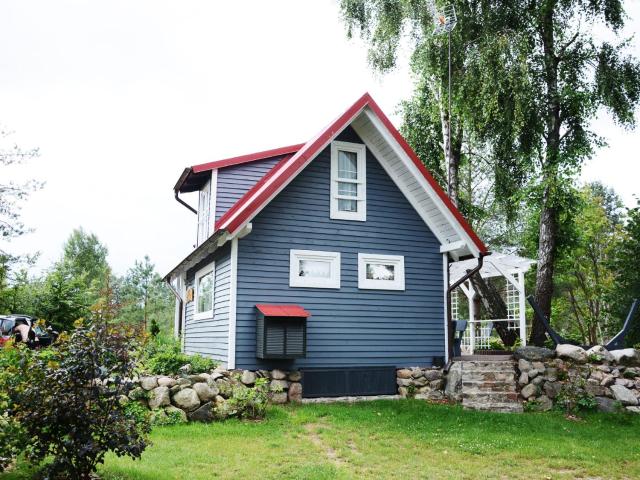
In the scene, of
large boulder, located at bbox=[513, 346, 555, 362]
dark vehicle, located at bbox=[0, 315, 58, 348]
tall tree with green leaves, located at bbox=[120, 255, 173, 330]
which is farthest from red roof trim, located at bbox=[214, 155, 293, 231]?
tall tree with green leaves, located at bbox=[120, 255, 173, 330]

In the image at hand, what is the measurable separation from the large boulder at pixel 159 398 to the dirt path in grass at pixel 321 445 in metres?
2.17

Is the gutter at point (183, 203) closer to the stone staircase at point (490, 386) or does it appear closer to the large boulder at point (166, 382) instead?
the large boulder at point (166, 382)

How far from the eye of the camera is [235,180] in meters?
13.0

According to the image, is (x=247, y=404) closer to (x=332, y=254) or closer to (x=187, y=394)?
(x=187, y=394)

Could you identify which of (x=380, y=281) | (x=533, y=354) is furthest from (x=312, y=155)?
(x=533, y=354)

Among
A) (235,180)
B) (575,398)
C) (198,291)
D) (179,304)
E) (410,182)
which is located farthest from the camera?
(179,304)

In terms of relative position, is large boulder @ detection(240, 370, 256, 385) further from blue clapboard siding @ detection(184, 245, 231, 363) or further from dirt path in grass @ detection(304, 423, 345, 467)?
dirt path in grass @ detection(304, 423, 345, 467)

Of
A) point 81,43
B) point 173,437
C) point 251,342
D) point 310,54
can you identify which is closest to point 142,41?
point 81,43

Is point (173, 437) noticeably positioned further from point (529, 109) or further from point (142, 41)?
point (142, 41)

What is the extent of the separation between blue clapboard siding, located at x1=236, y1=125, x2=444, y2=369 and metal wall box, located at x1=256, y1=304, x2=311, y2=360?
389 mm

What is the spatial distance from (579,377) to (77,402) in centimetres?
970

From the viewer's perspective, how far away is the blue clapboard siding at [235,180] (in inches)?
501

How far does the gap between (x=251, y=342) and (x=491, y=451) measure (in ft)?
15.7

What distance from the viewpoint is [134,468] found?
609cm
